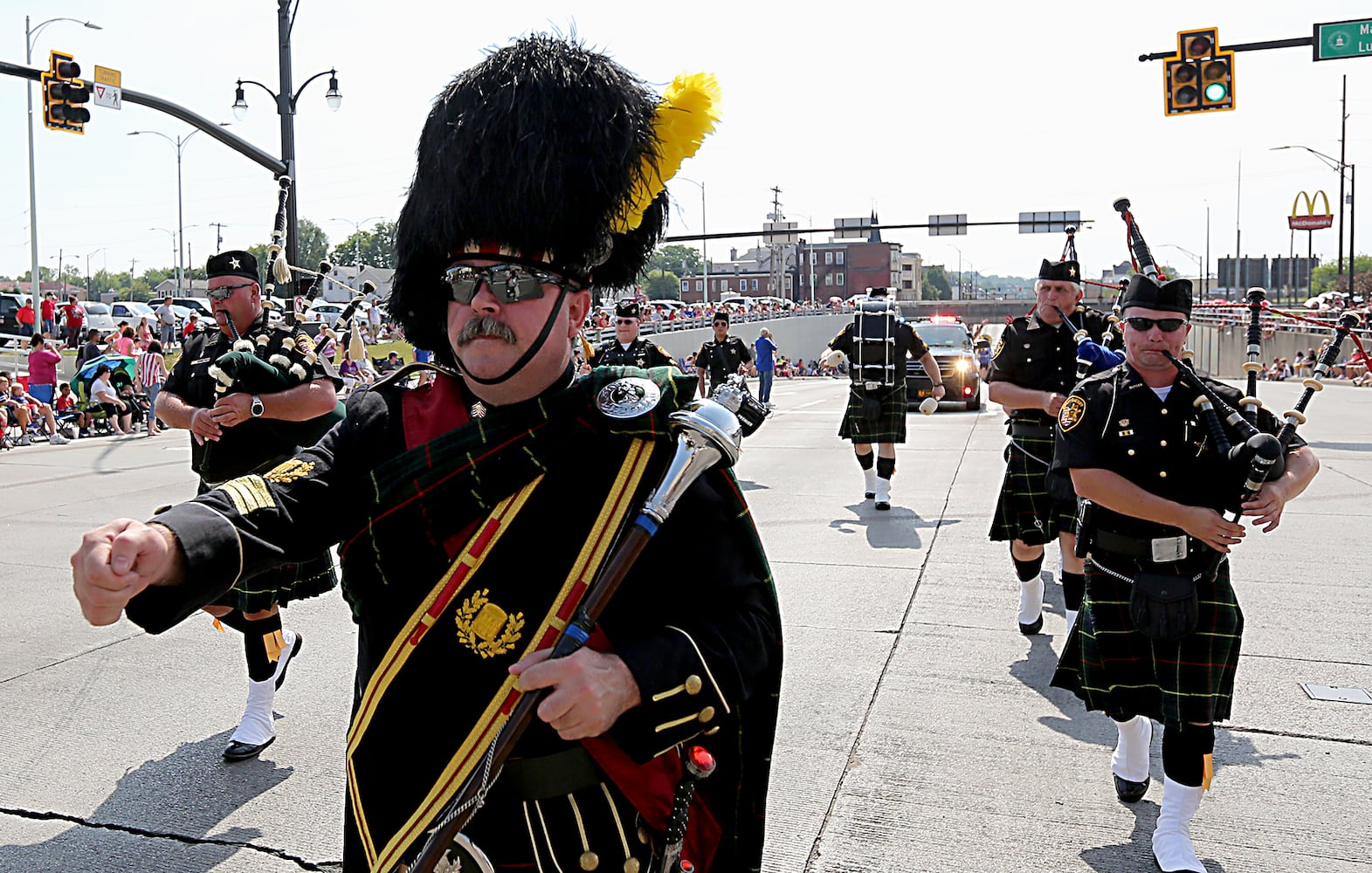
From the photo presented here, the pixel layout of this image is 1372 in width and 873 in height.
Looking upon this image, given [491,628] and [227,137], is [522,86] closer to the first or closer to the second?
[491,628]

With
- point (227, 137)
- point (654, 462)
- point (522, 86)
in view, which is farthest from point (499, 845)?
point (227, 137)

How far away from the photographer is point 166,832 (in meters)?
3.97

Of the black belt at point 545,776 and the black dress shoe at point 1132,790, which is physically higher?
the black belt at point 545,776

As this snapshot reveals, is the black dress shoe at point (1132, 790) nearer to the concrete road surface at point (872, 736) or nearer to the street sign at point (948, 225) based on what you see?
the concrete road surface at point (872, 736)

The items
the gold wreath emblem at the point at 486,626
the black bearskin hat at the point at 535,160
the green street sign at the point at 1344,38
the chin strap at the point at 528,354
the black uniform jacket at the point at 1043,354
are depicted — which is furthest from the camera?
the green street sign at the point at 1344,38

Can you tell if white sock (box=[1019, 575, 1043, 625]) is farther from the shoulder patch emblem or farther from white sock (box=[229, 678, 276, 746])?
white sock (box=[229, 678, 276, 746])

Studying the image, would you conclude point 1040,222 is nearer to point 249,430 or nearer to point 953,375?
point 953,375

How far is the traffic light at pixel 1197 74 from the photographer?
16094 millimetres

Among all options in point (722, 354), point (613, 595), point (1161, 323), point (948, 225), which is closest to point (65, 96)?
point (722, 354)

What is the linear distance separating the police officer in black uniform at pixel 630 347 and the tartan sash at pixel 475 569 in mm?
7522

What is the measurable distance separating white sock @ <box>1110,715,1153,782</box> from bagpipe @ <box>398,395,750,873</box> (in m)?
2.65

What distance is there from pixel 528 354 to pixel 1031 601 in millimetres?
4845

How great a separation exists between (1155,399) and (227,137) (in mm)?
16166

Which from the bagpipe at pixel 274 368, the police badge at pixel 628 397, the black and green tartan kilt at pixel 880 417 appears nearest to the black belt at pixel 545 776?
the police badge at pixel 628 397
